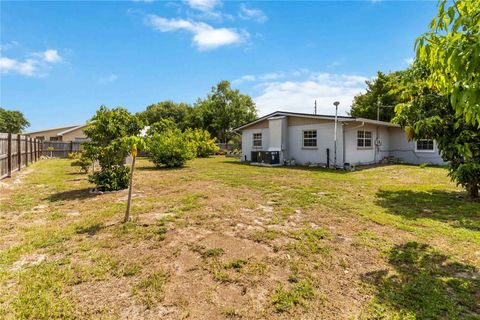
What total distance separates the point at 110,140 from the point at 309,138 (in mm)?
11416

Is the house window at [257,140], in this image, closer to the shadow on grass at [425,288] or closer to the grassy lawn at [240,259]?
the grassy lawn at [240,259]

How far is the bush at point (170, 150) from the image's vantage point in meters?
13.3

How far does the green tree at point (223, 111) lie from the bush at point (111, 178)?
2627cm

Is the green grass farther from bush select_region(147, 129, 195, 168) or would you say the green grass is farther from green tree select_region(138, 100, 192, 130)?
green tree select_region(138, 100, 192, 130)

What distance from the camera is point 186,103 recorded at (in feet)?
125

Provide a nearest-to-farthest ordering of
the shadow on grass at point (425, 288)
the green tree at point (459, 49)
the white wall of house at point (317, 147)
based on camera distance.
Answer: the green tree at point (459, 49), the shadow on grass at point (425, 288), the white wall of house at point (317, 147)

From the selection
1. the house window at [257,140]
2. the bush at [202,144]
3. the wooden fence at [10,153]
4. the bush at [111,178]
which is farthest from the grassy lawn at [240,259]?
the bush at [202,144]

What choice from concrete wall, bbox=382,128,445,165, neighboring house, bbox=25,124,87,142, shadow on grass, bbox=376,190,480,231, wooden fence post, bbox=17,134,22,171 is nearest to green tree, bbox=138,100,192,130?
neighboring house, bbox=25,124,87,142

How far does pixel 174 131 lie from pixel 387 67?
82.4 feet

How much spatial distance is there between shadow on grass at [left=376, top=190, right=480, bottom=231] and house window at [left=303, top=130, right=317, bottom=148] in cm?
774

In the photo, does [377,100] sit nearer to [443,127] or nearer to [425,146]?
[425,146]

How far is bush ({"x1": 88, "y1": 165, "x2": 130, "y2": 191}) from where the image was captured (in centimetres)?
691

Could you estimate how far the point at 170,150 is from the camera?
1336 cm

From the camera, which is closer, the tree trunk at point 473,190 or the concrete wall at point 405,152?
the tree trunk at point 473,190
